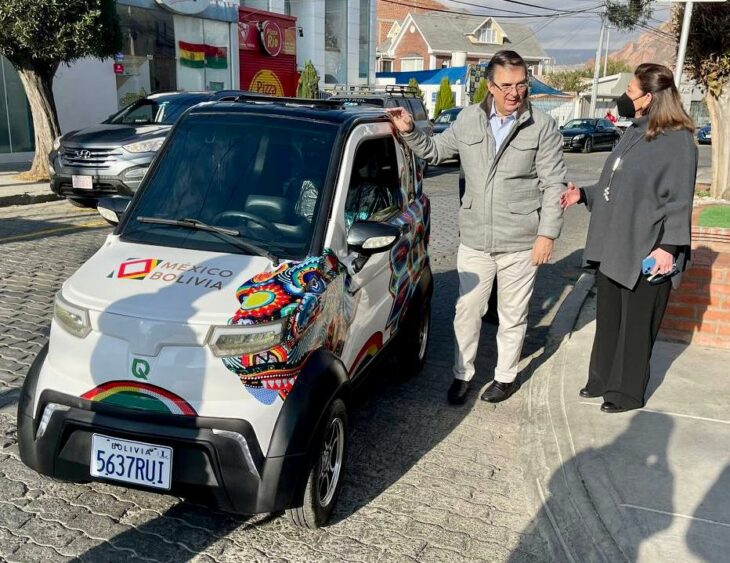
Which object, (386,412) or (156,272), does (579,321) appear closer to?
(386,412)

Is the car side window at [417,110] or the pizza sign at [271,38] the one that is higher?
the pizza sign at [271,38]

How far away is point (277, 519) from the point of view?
139 inches

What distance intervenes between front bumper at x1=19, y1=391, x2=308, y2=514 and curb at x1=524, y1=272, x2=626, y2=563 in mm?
1338

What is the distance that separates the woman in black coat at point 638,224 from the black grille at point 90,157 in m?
8.32

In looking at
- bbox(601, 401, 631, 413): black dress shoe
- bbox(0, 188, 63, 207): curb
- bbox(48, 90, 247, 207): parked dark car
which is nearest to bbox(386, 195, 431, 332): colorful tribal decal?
bbox(601, 401, 631, 413): black dress shoe

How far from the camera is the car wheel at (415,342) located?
521 cm

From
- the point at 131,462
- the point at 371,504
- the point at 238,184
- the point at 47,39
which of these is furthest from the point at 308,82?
the point at 131,462

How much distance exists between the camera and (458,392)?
5027 millimetres

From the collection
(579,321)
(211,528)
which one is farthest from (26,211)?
(211,528)

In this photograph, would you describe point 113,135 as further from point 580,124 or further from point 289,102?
point 580,124

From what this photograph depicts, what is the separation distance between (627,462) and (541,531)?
760 millimetres

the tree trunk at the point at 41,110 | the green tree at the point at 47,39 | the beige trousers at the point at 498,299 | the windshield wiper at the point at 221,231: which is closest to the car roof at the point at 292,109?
the windshield wiper at the point at 221,231

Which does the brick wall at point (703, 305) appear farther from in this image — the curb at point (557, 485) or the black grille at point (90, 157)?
the black grille at point (90, 157)

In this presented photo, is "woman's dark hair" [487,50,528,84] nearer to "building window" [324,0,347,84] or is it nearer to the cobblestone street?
the cobblestone street
